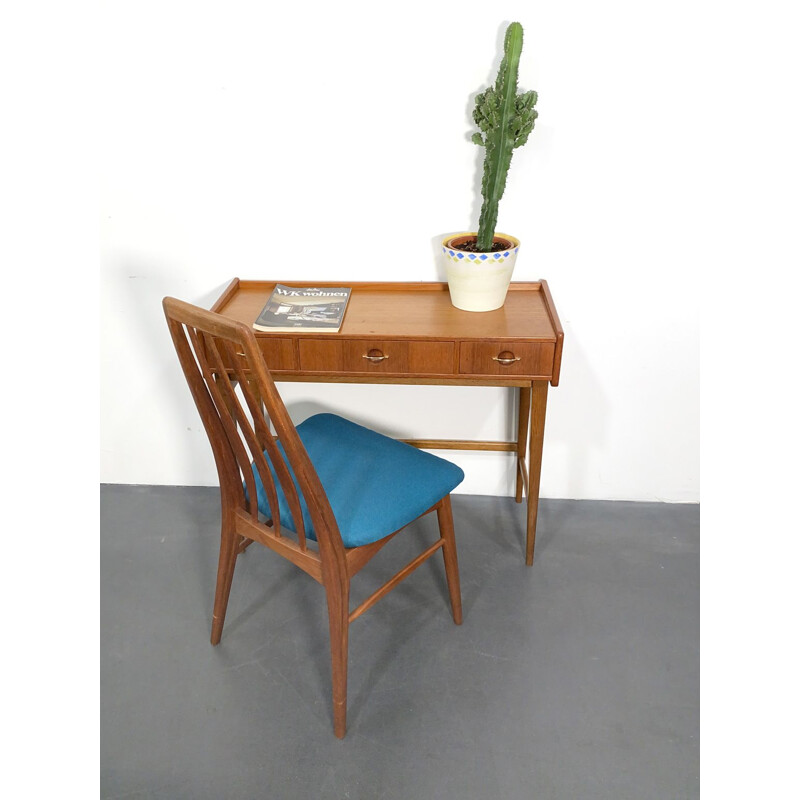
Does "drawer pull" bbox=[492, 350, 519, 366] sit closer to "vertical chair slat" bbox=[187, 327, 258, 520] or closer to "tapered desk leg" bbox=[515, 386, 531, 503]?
"tapered desk leg" bbox=[515, 386, 531, 503]

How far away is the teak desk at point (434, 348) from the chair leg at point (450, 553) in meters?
0.34

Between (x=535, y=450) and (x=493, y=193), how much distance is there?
2.35ft

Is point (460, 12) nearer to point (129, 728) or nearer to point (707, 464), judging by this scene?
point (707, 464)

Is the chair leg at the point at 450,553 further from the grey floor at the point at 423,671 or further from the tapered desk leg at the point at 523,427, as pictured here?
the tapered desk leg at the point at 523,427

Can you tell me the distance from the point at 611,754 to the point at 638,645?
14.4 inches

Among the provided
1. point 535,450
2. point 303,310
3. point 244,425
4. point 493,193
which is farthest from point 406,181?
point 244,425

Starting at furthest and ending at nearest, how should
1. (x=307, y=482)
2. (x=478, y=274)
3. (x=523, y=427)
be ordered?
(x=523, y=427)
(x=478, y=274)
(x=307, y=482)

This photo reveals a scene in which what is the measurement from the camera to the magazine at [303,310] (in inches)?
74.4

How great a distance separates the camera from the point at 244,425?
142cm

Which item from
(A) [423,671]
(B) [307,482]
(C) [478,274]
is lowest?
(A) [423,671]

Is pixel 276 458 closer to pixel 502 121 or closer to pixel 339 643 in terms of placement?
pixel 339 643

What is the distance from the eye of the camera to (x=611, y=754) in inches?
63.5

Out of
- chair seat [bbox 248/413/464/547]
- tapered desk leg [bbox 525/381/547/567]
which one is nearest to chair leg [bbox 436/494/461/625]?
chair seat [bbox 248/413/464/547]

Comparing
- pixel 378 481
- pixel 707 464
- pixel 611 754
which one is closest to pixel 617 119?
pixel 378 481
